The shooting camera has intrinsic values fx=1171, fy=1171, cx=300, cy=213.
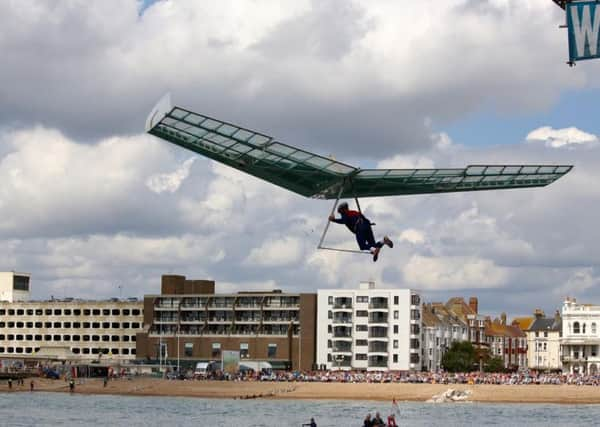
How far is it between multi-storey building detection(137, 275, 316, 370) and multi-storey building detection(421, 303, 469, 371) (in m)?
A: 15.7

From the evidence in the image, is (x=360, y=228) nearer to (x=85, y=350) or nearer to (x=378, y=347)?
(x=378, y=347)

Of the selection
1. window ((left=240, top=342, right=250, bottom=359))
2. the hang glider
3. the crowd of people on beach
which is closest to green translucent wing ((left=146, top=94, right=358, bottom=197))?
the hang glider

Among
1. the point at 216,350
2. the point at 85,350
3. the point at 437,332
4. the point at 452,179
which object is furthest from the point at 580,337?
the point at 452,179

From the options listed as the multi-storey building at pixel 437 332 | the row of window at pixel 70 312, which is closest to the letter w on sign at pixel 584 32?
the multi-storey building at pixel 437 332

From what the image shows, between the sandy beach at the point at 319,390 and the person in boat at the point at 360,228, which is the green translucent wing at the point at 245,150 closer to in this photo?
the person in boat at the point at 360,228

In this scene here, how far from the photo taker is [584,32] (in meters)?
27.3

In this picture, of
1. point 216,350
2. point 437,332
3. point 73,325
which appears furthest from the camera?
point 73,325

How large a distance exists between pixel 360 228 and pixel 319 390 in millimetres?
90838

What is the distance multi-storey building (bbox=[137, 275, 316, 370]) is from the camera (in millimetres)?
155750

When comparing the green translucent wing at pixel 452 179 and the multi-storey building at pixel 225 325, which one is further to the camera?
the multi-storey building at pixel 225 325

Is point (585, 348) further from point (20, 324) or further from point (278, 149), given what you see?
point (278, 149)

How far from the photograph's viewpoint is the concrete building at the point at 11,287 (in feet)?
627

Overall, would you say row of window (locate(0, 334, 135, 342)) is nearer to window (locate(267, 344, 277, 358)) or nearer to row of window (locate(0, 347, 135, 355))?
row of window (locate(0, 347, 135, 355))

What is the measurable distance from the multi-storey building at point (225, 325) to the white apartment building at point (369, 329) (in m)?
2.14
